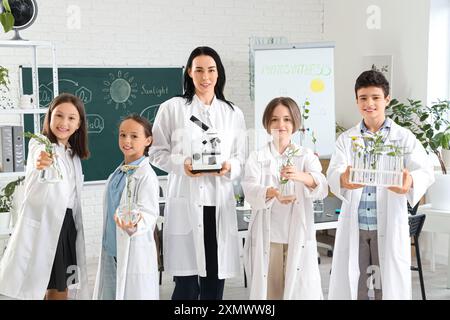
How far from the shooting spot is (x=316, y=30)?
6980mm

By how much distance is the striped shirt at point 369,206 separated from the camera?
10.1 ft

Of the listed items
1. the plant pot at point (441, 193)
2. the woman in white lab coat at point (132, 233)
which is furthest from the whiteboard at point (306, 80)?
the woman in white lab coat at point (132, 233)

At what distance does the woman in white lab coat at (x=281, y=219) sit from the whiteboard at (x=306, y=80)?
277 cm

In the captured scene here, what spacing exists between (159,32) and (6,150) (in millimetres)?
2300

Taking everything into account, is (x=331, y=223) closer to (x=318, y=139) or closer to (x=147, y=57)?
(x=318, y=139)

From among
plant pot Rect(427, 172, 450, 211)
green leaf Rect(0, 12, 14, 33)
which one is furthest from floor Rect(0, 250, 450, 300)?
green leaf Rect(0, 12, 14, 33)

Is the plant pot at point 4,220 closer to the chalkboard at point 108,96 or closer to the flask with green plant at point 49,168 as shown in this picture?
the chalkboard at point 108,96

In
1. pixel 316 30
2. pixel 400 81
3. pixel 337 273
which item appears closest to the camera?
pixel 337 273

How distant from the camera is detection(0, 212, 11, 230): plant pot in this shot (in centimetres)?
446

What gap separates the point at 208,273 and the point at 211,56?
1112mm

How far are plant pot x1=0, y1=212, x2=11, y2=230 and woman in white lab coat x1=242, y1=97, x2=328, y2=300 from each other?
211 cm

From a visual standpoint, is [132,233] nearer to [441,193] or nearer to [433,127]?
[441,193]

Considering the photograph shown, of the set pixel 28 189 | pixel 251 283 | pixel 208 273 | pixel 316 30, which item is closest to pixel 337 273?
pixel 251 283
